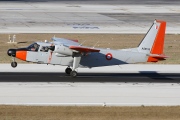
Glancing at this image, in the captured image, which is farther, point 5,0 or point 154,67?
point 5,0

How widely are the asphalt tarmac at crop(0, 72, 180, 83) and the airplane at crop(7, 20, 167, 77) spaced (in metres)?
0.84

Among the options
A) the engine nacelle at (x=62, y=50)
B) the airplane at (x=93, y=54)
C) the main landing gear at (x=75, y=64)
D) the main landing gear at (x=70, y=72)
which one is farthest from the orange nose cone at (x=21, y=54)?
the main landing gear at (x=75, y=64)

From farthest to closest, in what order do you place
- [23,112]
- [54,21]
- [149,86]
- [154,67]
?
1. [54,21]
2. [154,67]
3. [149,86]
4. [23,112]

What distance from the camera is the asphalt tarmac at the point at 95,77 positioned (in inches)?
1443

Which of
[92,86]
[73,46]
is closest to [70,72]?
[73,46]

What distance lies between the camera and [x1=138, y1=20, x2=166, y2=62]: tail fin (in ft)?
122

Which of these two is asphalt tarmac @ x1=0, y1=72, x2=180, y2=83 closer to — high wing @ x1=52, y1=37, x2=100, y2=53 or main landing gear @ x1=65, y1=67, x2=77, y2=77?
main landing gear @ x1=65, y1=67, x2=77, y2=77

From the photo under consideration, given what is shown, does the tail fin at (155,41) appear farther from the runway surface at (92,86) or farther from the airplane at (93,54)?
the runway surface at (92,86)

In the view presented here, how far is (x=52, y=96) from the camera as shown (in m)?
31.4

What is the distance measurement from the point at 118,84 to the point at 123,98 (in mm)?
4239

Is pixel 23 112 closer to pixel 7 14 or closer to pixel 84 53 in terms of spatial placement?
pixel 84 53

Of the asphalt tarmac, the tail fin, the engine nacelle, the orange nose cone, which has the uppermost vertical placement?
the tail fin

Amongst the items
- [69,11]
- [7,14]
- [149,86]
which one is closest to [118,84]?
[149,86]

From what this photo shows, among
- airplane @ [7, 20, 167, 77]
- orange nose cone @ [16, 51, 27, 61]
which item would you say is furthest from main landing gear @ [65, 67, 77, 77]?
orange nose cone @ [16, 51, 27, 61]
